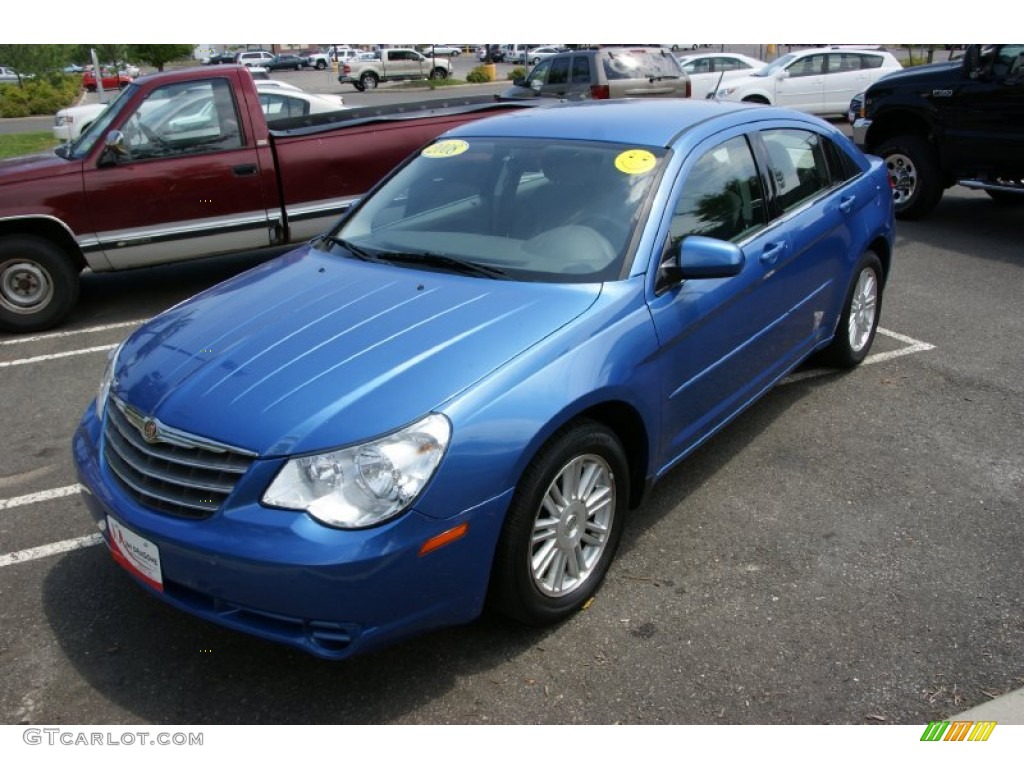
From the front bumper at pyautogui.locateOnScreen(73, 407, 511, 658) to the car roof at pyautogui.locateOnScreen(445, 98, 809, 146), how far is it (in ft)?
6.17

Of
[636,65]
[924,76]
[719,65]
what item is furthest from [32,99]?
[924,76]

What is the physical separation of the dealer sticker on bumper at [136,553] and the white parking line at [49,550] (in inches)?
31.2

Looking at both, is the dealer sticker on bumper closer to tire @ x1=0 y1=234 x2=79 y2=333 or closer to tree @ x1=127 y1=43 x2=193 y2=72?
tire @ x1=0 y1=234 x2=79 y2=333

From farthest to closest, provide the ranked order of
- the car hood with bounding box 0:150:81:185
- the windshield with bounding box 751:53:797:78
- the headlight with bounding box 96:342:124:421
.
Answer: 1. the windshield with bounding box 751:53:797:78
2. the car hood with bounding box 0:150:81:185
3. the headlight with bounding box 96:342:124:421

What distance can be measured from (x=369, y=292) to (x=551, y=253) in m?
0.72

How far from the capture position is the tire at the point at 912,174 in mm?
9406

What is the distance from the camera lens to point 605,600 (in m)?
3.32

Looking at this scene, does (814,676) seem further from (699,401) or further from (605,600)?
(699,401)

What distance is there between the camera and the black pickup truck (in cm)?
848

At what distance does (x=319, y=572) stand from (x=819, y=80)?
1778 centimetres

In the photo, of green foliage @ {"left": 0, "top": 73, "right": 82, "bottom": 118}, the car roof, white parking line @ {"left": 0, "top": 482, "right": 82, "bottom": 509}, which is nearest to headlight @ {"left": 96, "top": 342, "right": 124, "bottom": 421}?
white parking line @ {"left": 0, "top": 482, "right": 82, "bottom": 509}

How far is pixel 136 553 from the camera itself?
9.23 feet

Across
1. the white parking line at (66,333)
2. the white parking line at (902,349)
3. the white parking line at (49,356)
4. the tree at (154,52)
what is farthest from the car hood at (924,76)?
the tree at (154,52)
